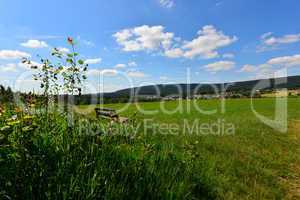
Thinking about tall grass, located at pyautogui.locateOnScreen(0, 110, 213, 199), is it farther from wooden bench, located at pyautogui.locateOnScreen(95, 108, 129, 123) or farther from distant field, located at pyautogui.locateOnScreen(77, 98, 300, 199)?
wooden bench, located at pyautogui.locateOnScreen(95, 108, 129, 123)

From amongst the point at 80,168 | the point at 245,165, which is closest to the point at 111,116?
the point at 245,165

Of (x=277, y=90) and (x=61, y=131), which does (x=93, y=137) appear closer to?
(x=61, y=131)

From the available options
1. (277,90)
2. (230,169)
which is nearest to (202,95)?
(277,90)

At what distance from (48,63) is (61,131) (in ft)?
5.86

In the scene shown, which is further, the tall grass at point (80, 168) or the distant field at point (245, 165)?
the distant field at point (245, 165)

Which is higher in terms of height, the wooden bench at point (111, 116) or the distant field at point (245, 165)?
the wooden bench at point (111, 116)

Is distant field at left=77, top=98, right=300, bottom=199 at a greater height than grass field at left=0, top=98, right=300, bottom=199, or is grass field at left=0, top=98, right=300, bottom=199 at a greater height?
grass field at left=0, top=98, right=300, bottom=199

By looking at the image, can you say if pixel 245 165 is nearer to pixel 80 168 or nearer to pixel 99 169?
pixel 99 169

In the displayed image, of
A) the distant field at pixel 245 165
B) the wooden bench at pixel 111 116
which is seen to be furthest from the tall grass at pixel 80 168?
the wooden bench at pixel 111 116

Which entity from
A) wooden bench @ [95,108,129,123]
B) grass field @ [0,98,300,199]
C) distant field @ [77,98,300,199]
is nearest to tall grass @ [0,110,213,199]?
grass field @ [0,98,300,199]

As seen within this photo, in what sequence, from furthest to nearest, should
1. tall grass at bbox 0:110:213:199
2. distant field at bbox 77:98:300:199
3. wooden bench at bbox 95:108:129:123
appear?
wooden bench at bbox 95:108:129:123 < distant field at bbox 77:98:300:199 < tall grass at bbox 0:110:213:199

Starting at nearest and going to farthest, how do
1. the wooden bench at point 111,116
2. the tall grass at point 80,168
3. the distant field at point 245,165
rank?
the tall grass at point 80,168
the distant field at point 245,165
the wooden bench at point 111,116

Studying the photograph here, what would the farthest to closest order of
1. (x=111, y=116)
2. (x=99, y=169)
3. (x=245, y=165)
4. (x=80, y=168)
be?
(x=111, y=116)
(x=245, y=165)
(x=99, y=169)
(x=80, y=168)

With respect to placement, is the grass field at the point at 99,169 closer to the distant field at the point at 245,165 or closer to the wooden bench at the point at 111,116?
the distant field at the point at 245,165
